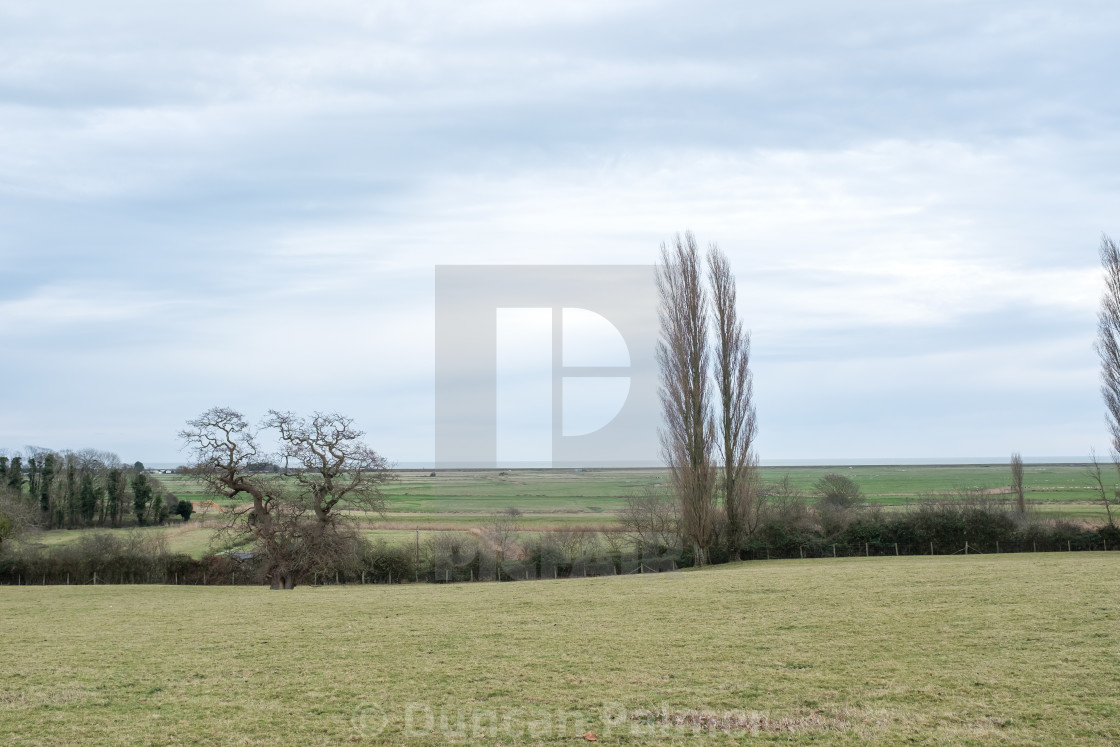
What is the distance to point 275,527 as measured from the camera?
2581 centimetres

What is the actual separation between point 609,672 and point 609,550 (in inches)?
1073

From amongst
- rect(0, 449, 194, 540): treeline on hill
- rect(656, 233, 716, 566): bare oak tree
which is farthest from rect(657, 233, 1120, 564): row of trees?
rect(0, 449, 194, 540): treeline on hill

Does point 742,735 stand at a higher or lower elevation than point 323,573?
higher

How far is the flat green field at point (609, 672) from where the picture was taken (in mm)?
6879

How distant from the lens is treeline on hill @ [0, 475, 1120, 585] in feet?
108

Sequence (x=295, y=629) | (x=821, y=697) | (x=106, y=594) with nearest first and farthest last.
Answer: (x=821, y=697), (x=295, y=629), (x=106, y=594)

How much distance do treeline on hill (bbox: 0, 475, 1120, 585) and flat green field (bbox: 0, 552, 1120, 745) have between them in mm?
18219

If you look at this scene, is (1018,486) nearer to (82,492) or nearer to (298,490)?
(298,490)

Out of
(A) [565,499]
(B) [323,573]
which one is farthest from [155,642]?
(A) [565,499]

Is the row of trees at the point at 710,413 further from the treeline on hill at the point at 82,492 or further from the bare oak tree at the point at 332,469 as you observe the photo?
the treeline on hill at the point at 82,492

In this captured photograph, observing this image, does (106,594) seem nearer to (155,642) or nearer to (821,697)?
(155,642)

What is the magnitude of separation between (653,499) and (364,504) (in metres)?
21.0

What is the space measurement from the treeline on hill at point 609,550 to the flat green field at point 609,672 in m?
18.2

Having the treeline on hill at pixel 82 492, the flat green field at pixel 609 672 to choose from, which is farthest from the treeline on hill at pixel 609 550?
the treeline on hill at pixel 82 492
